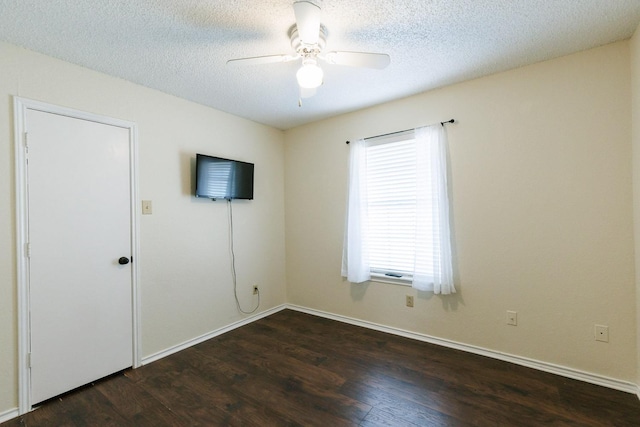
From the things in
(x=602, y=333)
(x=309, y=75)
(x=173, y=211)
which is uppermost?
(x=309, y=75)

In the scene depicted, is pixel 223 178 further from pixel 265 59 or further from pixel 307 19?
pixel 307 19

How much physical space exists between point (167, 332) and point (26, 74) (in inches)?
90.4

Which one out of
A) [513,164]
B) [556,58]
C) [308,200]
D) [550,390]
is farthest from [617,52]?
[308,200]

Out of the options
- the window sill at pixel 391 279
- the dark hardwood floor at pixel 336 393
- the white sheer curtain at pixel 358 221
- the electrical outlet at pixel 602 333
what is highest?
the white sheer curtain at pixel 358 221

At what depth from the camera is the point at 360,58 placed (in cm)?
177

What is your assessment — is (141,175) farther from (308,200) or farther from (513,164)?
(513,164)

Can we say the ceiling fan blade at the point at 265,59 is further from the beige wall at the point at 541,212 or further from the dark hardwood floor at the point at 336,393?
the dark hardwood floor at the point at 336,393

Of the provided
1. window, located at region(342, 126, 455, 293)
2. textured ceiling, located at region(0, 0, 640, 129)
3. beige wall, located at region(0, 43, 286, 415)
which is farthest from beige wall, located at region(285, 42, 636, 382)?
beige wall, located at region(0, 43, 286, 415)

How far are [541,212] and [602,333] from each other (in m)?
0.95

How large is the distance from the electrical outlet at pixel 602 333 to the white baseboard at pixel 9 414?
4.07m

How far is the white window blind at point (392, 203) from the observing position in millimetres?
2922

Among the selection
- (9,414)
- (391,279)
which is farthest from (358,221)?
(9,414)

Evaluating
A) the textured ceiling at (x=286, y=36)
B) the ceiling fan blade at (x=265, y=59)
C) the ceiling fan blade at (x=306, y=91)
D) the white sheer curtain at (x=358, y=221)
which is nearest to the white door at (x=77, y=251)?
the textured ceiling at (x=286, y=36)

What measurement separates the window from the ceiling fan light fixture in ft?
4.75
